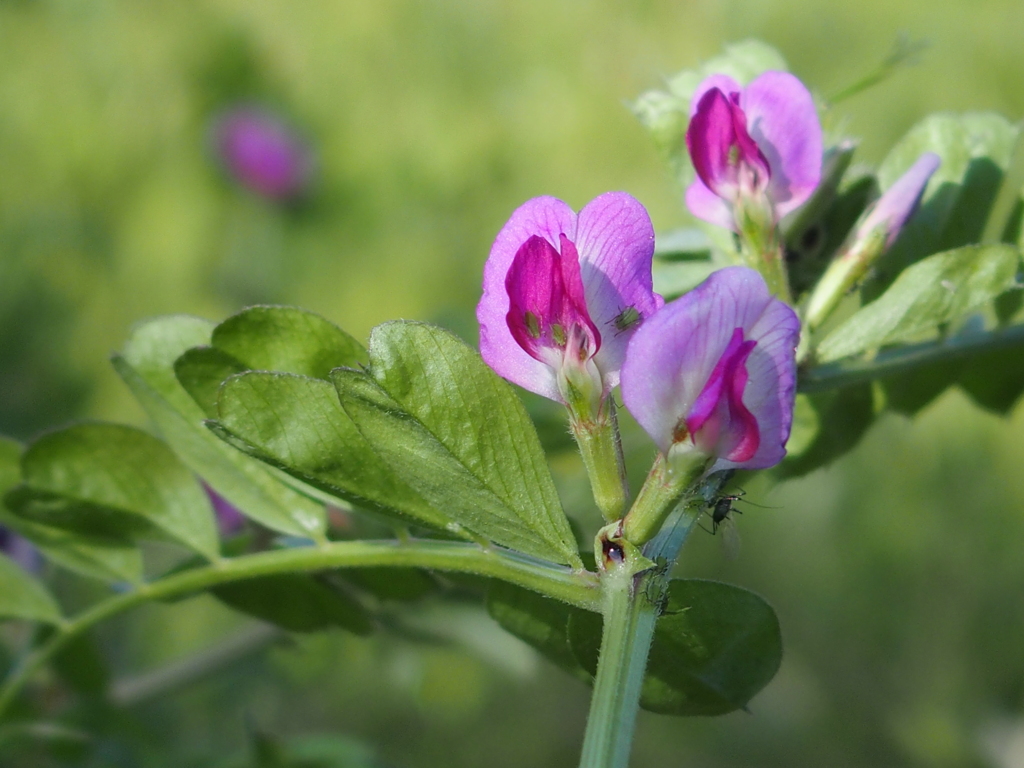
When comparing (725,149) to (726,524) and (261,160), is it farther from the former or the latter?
(261,160)

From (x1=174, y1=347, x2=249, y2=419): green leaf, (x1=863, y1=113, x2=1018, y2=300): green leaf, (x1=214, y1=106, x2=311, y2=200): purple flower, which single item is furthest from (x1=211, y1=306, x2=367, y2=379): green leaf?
(x1=214, y1=106, x2=311, y2=200): purple flower

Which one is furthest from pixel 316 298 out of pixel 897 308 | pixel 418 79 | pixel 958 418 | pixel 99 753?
pixel 897 308

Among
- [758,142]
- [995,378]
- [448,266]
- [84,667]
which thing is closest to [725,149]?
[758,142]

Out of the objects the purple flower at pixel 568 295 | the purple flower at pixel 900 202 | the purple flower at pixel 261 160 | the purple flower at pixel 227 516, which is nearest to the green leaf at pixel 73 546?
the purple flower at pixel 227 516

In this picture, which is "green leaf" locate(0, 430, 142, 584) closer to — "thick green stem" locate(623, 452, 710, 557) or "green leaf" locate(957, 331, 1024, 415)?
"thick green stem" locate(623, 452, 710, 557)

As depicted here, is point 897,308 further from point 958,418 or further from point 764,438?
point 958,418

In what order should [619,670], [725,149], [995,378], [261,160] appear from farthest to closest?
1. [261,160]
2. [995,378]
3. [725,149]
4. [619,670]
